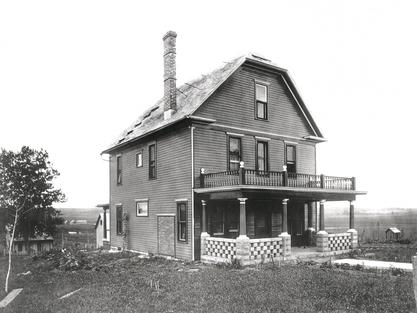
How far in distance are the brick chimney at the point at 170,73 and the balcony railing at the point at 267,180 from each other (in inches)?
171

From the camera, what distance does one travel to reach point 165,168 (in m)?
20.6

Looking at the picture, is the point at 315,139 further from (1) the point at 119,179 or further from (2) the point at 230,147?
(1) the point at 119,179

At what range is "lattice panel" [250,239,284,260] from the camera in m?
16.5

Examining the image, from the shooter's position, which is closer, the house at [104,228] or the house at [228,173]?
the house at [228,173]

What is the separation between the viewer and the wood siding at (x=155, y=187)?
18984 mm

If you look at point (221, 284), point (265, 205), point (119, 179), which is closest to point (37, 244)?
point (119, 179)

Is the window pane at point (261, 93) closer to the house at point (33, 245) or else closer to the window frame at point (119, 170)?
the window frame at point (119, 170)

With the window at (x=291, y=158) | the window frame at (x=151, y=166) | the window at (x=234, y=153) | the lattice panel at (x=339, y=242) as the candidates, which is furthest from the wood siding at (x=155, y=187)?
the lattice panel at (x=339, y=242)

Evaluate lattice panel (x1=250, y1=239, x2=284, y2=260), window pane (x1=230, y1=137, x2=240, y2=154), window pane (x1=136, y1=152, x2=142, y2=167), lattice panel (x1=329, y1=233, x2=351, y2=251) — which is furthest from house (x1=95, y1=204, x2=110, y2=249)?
lattice panel (x1=329, y1=233, x2=351, y2=251)

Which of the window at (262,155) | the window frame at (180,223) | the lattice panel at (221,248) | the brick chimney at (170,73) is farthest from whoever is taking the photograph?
the window at (262,155)

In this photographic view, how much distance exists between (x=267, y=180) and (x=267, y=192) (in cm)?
336

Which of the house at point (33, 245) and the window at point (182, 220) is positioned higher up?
the window at point (182, 220)

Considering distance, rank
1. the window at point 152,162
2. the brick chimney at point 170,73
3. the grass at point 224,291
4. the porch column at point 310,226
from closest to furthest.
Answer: the grass at point 224,291 < the brick chimney at point 170,73 < the window at point 152,162 < the porch column at point 310,226

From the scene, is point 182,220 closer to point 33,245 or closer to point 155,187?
point 155,187
